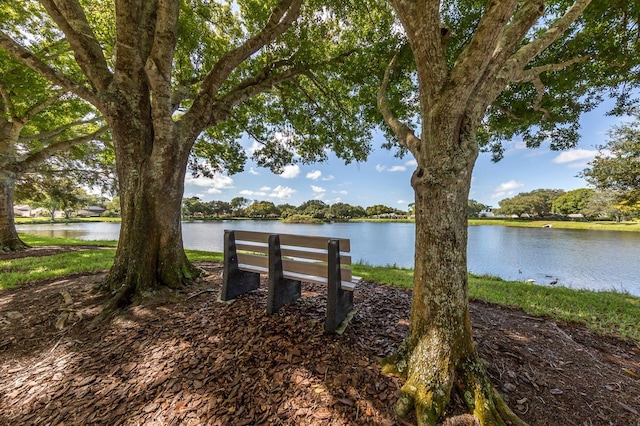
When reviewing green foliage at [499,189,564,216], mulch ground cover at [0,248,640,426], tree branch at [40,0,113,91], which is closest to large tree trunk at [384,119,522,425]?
mulch ground cover at [0,248,640,426]

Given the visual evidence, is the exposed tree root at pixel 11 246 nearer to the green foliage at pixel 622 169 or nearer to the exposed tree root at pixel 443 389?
the exposed tree root at pixel 443 389

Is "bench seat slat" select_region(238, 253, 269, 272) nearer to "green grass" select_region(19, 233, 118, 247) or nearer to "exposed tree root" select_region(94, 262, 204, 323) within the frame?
"exposed tree root" select_region(94, 262, 204, 323)

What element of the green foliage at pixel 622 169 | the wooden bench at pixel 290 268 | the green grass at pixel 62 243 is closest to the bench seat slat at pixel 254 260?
the wooden bench at pixel 290 268

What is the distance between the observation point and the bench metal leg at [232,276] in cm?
323

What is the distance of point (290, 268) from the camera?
3.00 meters

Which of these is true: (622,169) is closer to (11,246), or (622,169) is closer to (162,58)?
(162,58)

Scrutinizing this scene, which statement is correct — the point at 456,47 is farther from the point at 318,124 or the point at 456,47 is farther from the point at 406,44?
the point at 318,124

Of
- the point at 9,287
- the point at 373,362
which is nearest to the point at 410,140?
the point at 373,362

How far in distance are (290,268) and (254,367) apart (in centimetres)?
112

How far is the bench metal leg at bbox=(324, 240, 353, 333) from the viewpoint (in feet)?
8.15

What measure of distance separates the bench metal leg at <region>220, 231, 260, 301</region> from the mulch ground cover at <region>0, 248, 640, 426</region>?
0.19 metres

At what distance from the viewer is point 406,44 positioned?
491 centimetres

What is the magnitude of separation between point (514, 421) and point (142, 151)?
5.23 m

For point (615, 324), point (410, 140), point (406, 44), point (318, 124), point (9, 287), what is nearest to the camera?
point (410, 140)
